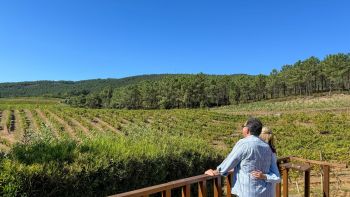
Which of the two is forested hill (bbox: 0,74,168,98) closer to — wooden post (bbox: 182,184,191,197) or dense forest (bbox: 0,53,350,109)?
dense forest (bbox: 0,53,350,109)

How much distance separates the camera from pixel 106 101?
121188 mm

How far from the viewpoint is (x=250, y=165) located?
317 centimetres

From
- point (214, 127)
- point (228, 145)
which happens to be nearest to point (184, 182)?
point (228, 145)

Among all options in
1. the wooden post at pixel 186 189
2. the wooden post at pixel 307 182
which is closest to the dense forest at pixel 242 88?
the wooden post at pixel 307 182

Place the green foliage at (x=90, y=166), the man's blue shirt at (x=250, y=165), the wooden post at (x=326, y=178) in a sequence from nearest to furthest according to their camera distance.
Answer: the man's blue shirt at (x=250, y=165) < the green foliage at (x=90, y=166) < the wooden post at (x=326, y=178)

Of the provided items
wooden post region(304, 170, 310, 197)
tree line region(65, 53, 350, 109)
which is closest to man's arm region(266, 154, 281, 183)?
wooden post region(304, 170, 310, 197)

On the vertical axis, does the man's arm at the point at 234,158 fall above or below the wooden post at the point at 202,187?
above

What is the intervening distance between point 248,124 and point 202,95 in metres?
90.0

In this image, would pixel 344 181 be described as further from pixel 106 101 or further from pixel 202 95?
pixel 106 101

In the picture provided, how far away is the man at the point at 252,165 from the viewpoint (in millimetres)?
3158

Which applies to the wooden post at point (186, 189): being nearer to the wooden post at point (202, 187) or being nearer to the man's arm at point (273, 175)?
the wooden post at point (202, 187)

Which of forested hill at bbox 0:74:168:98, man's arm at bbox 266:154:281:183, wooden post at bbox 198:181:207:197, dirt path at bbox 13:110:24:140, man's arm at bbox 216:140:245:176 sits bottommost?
dirt path at bbox 13:110:24:140

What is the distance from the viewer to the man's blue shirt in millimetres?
3156

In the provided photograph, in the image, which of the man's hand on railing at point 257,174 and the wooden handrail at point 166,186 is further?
the man's hand on railing at point 257,174
